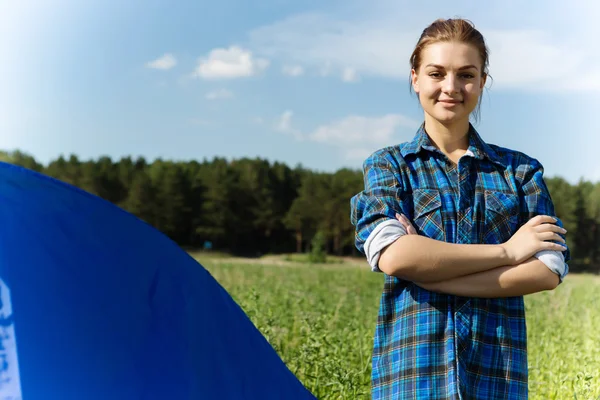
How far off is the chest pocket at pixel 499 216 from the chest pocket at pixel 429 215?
0.42ft

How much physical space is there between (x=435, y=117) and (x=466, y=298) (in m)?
0.49

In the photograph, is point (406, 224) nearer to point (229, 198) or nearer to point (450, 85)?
point (450, 85)

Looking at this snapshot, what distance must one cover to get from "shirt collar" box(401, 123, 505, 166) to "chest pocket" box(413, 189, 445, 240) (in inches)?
5.1

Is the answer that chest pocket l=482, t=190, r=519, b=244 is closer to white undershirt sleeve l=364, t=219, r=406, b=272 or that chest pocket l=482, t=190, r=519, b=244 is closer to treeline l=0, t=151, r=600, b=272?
white undershirt sleeve l=364, t=219, r=406, b=272

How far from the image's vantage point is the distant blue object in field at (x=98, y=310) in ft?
4.87

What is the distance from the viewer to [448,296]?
5.97 ft

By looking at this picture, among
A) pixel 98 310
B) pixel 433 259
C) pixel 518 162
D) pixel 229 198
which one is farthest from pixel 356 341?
pixel 229 198

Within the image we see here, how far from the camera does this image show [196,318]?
170 cm

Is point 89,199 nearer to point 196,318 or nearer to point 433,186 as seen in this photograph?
point 196,318

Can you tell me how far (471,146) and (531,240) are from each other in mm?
310

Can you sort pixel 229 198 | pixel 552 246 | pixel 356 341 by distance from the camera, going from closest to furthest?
pixel 552 246
pixel 356 341
pixel 229 198

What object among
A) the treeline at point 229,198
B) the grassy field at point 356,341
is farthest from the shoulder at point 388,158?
the treeline at point 229,198

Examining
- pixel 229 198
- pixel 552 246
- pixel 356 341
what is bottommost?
pixel 356 341

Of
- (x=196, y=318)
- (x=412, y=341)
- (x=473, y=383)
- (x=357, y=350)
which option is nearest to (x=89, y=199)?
(x=196, y=318)
